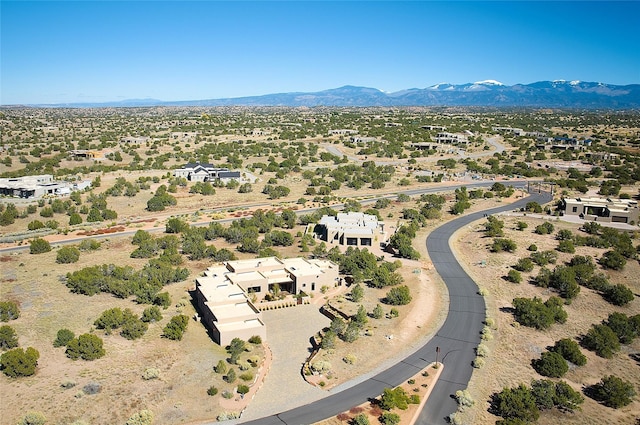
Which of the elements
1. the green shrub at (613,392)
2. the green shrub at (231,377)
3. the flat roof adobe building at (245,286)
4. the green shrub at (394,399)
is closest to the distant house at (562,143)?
the flat roof adobe building at (245,286)

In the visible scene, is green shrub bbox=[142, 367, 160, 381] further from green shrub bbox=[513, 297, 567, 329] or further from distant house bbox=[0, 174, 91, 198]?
distant house bbox=[0, 174, 91, 198]

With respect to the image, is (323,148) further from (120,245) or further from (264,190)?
(120,245)

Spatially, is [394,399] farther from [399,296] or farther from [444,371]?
[399,296]

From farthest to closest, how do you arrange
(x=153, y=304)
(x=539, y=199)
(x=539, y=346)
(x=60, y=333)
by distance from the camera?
(x=539, y=199)
(x=153, y=304)
(x=539, y=346)
(x=60, y=333)

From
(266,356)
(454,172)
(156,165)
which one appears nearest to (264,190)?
(156,165)

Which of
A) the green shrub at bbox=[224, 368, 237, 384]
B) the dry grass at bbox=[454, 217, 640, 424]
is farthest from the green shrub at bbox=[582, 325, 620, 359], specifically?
the green shrub at bbox=[224, 368, 237, 384]

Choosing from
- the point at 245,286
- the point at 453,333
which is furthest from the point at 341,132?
the point at 453,333
